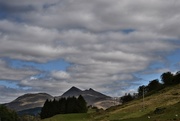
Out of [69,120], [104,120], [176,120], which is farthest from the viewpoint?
[69,120]

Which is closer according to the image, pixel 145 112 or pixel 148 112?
pixel 148 112

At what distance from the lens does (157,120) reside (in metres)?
60.8

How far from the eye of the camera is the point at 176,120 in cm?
5447

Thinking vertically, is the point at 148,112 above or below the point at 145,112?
below

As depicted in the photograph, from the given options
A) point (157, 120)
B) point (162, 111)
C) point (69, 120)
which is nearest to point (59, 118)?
point (69, 120)

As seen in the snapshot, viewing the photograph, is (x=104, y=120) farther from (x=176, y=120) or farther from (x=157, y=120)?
(x=176, y=120)

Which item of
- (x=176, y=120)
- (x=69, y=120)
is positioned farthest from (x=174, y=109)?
(x=69, y=120)

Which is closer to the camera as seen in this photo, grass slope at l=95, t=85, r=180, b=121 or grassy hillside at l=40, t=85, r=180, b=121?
grassy hillside at l=40, t=85, r=180, b=121

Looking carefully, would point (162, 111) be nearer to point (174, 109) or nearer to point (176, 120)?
point (174, 109)

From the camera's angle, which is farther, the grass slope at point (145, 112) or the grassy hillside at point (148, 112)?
the grass slope at point (145, 112)

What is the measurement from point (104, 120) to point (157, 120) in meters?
41.1

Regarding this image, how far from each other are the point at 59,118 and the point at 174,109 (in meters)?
76.3

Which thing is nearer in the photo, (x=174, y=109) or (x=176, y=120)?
(x=176, y=120)

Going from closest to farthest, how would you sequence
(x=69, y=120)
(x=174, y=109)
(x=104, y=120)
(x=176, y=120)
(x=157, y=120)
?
(x=176, y=120) → (x=157, y=120) → (x=174, y=109) → (x=104, y=120) → (x=69, y=120)
